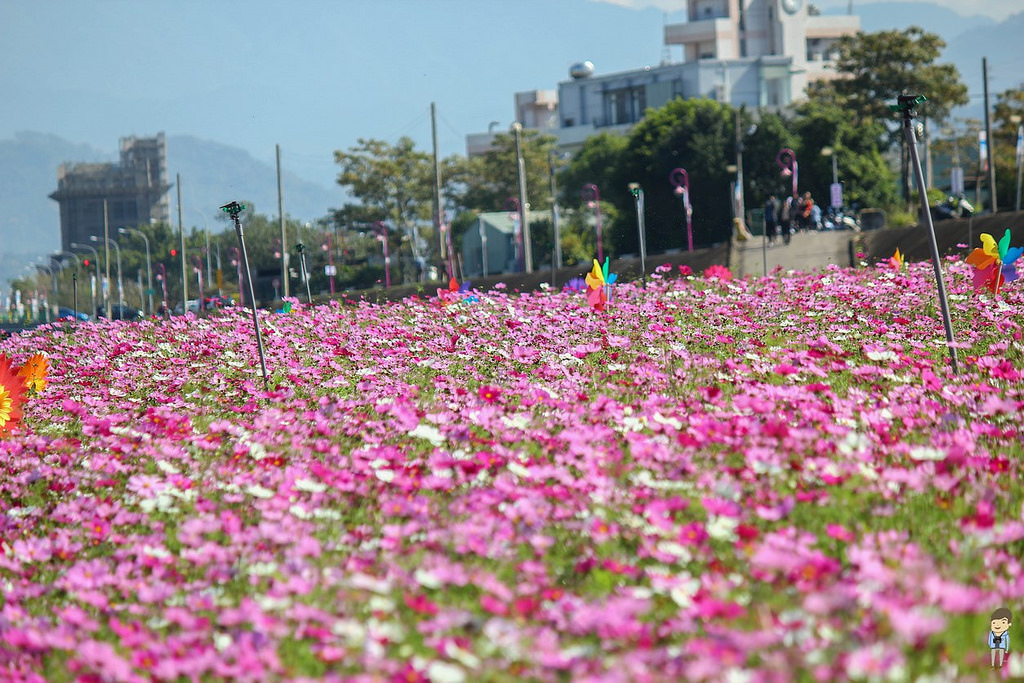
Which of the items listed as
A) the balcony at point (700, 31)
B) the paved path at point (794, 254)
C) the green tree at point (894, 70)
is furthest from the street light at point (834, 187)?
the balcony at point (700, 31)

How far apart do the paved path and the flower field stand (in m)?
14.4

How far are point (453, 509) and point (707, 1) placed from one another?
494 feet

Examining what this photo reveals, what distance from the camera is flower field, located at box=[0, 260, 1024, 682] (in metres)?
3.58

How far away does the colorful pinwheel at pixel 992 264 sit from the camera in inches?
436

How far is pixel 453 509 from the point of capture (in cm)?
500

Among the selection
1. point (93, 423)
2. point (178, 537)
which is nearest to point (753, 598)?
point (178, 537)

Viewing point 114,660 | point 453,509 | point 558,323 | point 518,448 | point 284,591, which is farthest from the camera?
point 558,323

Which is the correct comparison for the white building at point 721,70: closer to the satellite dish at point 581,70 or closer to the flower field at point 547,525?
the satellite dish at point 581,70

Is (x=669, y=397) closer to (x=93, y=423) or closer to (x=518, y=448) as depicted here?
(x=518, y=448)

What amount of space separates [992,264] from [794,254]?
1393cm

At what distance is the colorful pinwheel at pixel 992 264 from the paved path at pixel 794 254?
10.9m

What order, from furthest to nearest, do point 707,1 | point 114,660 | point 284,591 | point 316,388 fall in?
1. point 707,1
2. point 316,388
3. point 284,591
4. point 114,660

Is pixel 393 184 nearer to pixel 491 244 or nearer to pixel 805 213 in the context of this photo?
pixel 491 244

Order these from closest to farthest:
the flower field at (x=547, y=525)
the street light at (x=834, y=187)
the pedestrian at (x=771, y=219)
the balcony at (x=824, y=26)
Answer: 1. the flower field at (x=547, y=525)
2. the pedestrian at (x=771, y=219)
3. the street light at (x=834, y=187)
4. the balcony at (x=824, y=26)
